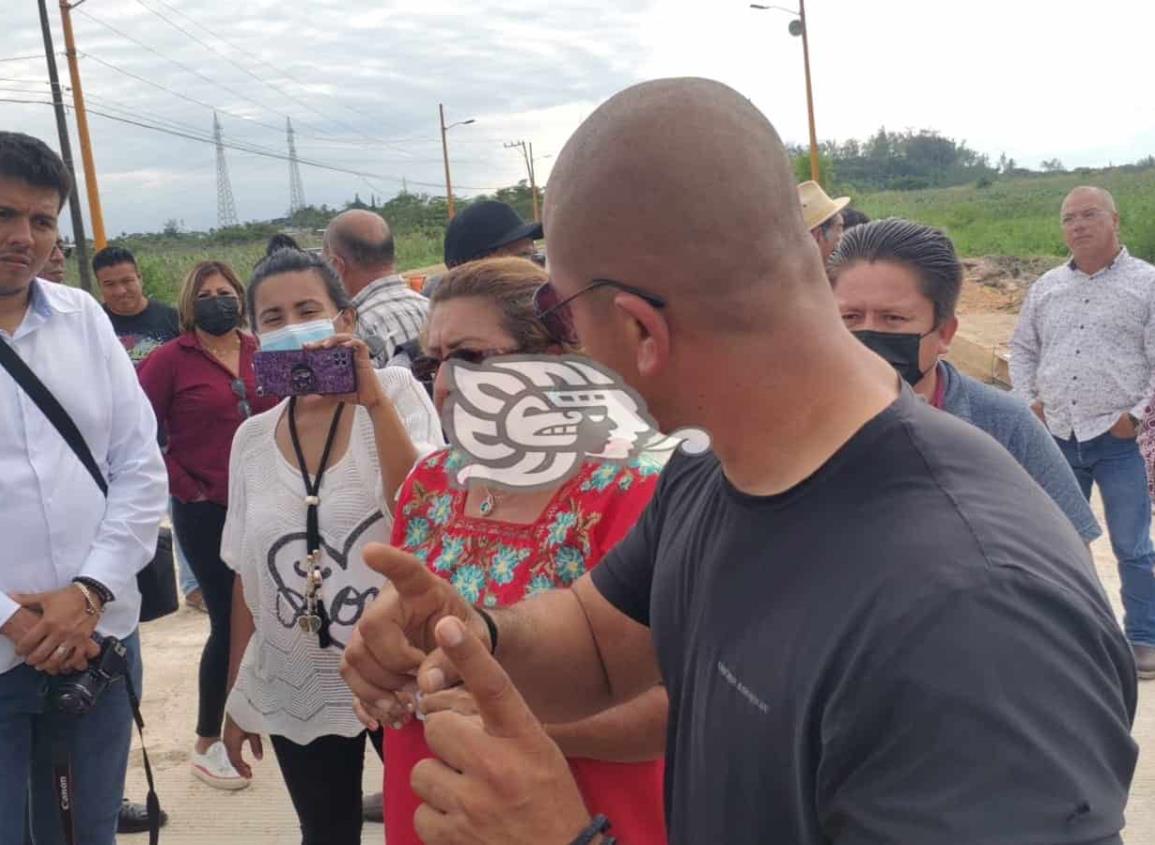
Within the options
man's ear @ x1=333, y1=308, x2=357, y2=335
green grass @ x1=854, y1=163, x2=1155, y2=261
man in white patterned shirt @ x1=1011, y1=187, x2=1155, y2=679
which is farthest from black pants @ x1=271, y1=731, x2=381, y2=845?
green grass @ x1=854, y1=163, x2=1155, y2=261

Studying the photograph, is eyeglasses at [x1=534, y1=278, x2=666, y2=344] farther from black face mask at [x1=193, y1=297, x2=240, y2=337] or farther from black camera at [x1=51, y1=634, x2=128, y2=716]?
black face mask at [x1=193, y1=297, x2=240, y2=337]

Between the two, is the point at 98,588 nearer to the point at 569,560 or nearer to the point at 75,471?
the point at 75,471

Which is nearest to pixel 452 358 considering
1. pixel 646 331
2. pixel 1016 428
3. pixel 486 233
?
pixel 646 331

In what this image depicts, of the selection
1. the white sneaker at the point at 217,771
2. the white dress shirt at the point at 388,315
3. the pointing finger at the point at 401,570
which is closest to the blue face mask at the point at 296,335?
the white dress shirt at the point at 388,315

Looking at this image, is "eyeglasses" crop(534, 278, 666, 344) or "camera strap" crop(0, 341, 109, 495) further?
"camera strap" crop(0, 341, 109, 495)

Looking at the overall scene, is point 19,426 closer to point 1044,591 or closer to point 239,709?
point 239,709

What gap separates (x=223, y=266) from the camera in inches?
164

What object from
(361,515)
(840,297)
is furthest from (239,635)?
(840,297)

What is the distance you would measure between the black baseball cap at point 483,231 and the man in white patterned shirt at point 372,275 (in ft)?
0.88

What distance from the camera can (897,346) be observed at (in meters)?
2.18

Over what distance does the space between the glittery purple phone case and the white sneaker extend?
6.71 ft

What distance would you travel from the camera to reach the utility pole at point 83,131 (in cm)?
1499

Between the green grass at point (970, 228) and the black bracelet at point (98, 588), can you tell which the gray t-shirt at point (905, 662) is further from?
the green grass at point (970, 228)

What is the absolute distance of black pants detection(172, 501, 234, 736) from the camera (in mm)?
3469
